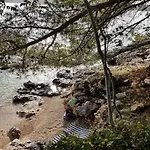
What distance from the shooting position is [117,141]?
3338 mm

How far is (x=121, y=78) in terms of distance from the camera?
7441 millimetres

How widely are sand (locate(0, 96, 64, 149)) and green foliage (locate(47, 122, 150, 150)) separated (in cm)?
347

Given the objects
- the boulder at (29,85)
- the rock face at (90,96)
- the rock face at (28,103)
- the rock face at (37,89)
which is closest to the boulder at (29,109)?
the rock face at (28,103)

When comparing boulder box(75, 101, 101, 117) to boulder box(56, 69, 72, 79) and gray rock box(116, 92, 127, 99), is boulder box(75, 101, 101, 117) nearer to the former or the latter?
gray rock box(116, 92, 127, 99)

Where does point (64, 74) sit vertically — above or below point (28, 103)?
above

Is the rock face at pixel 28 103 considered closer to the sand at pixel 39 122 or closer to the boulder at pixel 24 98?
the boulder at pixel 24 98

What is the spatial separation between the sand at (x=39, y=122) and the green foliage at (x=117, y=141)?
3.47 m

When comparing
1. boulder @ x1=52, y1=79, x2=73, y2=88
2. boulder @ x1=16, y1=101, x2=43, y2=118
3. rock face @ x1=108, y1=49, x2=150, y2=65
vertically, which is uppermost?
rock face @ x1=108, y1=49, x2=150, y2=65

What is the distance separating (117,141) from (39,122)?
5339 millimetres

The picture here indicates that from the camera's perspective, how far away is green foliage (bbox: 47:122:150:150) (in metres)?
3.29

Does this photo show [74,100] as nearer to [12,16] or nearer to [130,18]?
[130,18]

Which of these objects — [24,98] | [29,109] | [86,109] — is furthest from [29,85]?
[86,109]

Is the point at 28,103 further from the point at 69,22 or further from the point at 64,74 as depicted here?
the point at 69,22

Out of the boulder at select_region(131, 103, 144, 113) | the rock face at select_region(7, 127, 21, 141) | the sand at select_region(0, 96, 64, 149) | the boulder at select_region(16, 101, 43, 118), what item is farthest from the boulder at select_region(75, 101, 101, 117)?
the boulder at select_region(16, 101, 43, 118)
